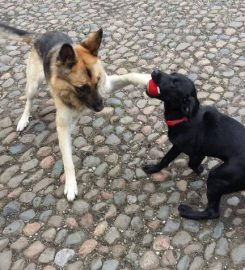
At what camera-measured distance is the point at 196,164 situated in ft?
15.6

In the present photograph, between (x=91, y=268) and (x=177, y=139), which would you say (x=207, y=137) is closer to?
(x=177, y=139)

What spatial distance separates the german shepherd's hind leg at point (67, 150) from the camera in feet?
16.3

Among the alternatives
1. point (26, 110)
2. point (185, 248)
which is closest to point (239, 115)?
point (185, 248)

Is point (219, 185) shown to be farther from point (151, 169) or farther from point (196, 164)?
point (151, 169)

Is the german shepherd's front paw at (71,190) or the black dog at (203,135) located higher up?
the black dog at (203,135)

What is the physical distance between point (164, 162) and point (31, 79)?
2270 mm

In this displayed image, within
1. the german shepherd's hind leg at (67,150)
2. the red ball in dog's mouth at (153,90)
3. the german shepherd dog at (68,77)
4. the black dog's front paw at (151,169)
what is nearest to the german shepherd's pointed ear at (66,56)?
the german shepherd dog at (68,77)

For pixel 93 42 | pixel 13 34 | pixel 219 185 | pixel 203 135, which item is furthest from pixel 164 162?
pixel 13 34

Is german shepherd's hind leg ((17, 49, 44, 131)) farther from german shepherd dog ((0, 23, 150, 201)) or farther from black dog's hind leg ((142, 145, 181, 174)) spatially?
black dog's hind leg ((142, 145, 181, 174))

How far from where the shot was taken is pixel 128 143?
5.61 metres

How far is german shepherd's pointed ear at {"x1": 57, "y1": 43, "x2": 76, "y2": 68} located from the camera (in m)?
4.30

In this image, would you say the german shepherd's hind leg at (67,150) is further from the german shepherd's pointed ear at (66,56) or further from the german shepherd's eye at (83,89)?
the german shepherd's pointed ear at (66,56)

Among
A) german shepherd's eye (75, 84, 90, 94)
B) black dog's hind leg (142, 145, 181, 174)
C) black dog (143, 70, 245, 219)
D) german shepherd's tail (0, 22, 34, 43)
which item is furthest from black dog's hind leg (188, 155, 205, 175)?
german shepherd's tail (0, 22, 34, 43)

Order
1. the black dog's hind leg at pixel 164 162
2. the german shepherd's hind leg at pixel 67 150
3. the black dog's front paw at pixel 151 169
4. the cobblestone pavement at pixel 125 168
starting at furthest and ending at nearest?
the black dog's front paw at pixel 151 169 < the german shepherd's hind leg at pixel 67 150 < the black dog's hind leg at pixel 164 162 < the cobblestone pavement at pixel 125 168
